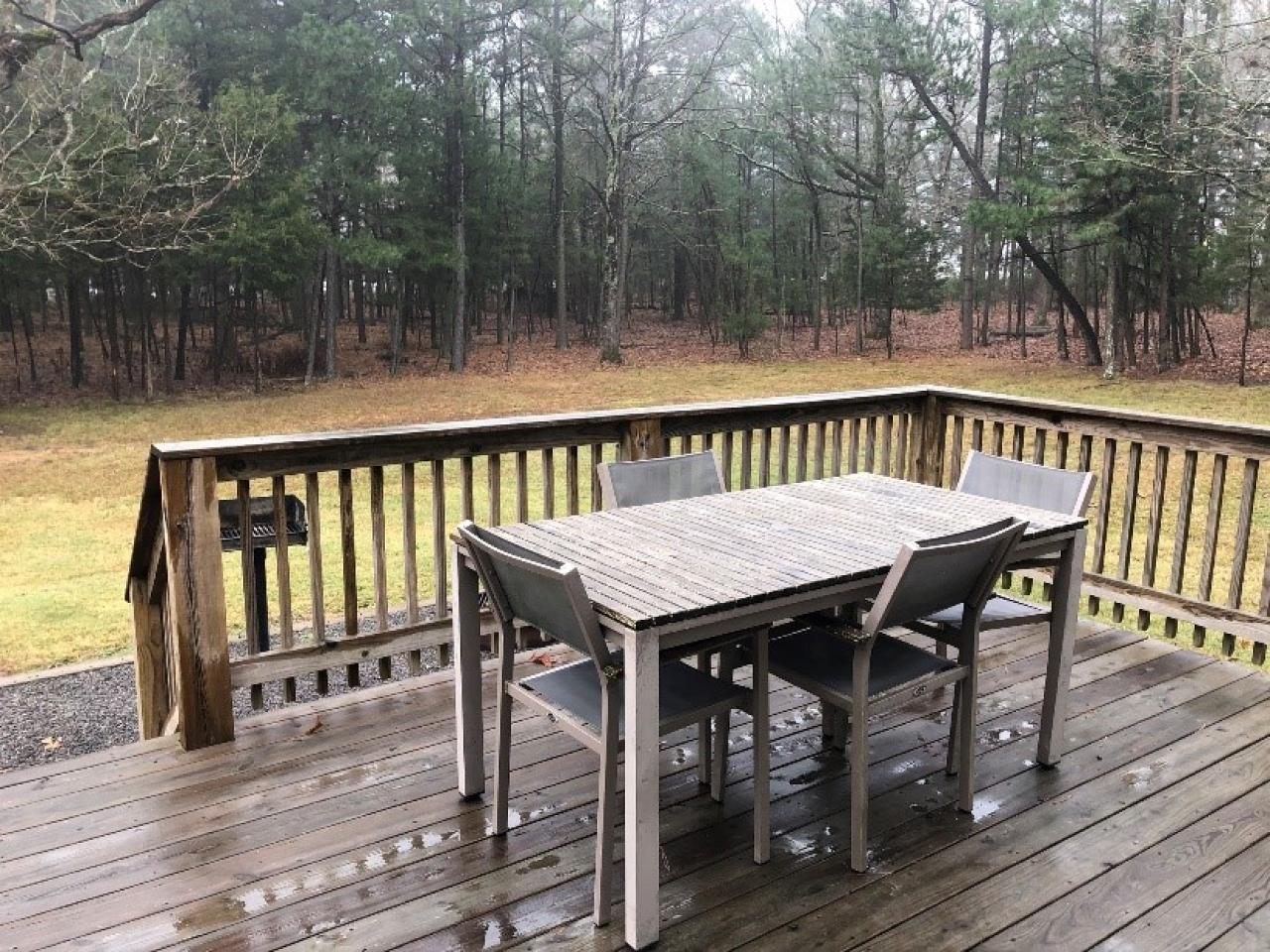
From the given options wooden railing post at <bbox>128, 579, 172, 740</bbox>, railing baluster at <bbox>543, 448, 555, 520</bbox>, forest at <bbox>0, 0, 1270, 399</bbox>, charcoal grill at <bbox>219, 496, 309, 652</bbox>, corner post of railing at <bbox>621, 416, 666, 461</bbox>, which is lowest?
wooden railing post at <bbox>128, 579, 172, 740</bbox>

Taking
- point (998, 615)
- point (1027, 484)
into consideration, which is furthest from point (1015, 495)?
point (998, 615)

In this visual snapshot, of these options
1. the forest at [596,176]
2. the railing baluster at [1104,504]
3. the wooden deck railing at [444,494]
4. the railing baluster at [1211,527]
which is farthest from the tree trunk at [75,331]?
the railing baluster at [1211,527]

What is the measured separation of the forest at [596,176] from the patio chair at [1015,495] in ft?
31.4

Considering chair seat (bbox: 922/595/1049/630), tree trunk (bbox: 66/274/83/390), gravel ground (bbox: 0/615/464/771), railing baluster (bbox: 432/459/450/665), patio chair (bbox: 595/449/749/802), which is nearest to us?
chair seat (bbox: 922/595/1049/630)

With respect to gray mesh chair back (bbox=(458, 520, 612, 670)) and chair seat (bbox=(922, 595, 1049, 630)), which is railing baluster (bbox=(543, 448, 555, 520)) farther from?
chair seat (bbox=(922, 595, 1049, 630))

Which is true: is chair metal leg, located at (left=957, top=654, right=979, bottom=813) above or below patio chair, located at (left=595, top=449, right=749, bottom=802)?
below

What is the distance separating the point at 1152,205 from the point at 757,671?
51.8ft

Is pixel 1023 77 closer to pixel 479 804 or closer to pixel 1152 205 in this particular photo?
pixel 1152 205

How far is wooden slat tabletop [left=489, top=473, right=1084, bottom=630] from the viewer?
2191 millimetres

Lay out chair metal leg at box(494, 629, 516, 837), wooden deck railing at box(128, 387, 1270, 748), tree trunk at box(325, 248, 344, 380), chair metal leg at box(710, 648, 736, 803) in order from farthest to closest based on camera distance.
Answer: tree trunk at box(325, 248, 344, 380), wooden deck railing at box(128, 387, 1270, 748), chair metal leg at box(710, 648, 736, 803), chair metal leg at box(494, 629, 516, 837)

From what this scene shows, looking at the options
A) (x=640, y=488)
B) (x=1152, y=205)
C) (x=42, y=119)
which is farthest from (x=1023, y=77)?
(x=640, y=488)

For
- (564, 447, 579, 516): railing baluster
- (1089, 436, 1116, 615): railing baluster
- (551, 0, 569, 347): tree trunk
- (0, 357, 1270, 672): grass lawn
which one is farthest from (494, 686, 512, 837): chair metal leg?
(551, 0, 569, 347): tree trunk

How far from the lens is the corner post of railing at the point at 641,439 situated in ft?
12.2

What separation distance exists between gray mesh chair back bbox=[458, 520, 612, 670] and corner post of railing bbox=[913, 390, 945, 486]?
282 cm
